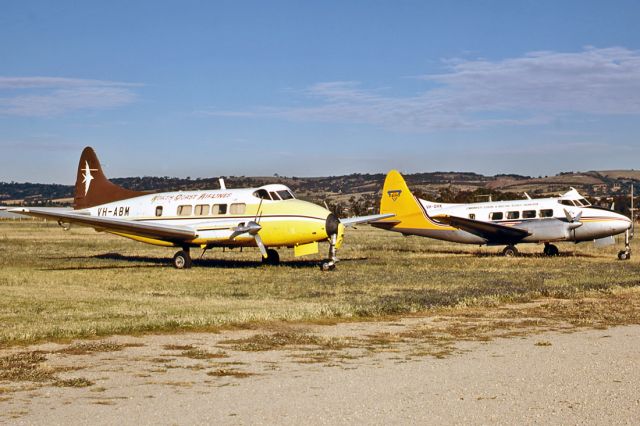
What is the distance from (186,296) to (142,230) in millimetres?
9211

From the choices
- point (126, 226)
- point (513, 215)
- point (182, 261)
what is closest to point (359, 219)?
point (182, 261)

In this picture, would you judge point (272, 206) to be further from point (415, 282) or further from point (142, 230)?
point (415, 282)

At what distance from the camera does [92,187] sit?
114 feet

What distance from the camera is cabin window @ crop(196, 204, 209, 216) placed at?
29719mm

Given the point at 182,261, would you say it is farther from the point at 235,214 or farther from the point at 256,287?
the point at 256,287

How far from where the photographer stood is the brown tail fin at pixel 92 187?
111 ft

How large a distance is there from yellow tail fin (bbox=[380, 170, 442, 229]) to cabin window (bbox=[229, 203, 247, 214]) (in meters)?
12.5

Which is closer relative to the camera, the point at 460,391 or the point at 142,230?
the point at 460,391

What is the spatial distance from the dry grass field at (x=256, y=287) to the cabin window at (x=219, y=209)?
2.03 m

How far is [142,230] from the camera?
2900 centimetres

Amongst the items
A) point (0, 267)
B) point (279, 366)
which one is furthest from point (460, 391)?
point (0, 267)

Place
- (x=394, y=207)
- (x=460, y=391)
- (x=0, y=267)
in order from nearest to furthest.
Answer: (x=460, y=391), (x=0, y=267), (x=394, y=207)

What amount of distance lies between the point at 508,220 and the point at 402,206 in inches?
212

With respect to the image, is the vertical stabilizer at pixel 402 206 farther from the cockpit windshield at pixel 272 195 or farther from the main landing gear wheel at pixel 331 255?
the main landing gear wheel at pixel 331 255
